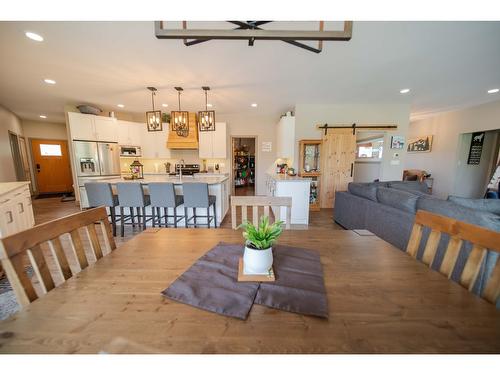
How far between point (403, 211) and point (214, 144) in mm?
4843

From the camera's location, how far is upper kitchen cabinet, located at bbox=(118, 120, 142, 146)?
209 inches

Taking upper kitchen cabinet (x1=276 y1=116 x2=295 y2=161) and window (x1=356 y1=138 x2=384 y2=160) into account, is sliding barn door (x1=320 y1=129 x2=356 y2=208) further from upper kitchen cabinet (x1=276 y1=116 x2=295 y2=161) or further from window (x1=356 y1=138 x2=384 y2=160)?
window (x1=356 y1=138 x2=384 y2=160)

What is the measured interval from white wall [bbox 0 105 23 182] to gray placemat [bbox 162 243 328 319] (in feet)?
22.4

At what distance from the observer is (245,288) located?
2.60 feet

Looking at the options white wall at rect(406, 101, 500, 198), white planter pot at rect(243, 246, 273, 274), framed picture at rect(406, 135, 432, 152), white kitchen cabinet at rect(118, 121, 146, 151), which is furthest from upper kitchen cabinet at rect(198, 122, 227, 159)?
white wall at rect(406, 101, 500, 198)

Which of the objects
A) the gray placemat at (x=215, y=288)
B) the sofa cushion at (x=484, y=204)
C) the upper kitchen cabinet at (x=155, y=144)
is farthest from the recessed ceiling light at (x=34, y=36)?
the sofa cushion at (x=484, y=204)

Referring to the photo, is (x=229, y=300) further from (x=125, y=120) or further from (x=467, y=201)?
(x=125, y=120)

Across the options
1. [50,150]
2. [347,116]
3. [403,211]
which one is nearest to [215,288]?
[403,211]

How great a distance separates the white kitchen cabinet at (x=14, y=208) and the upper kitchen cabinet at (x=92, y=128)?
1.97 metres

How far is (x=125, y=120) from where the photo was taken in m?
5.73

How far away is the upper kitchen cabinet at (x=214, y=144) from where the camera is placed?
18.8 ft

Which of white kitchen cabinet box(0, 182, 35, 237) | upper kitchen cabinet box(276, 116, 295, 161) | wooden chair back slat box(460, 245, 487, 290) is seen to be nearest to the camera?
wooden chair back slat box(460, 245, 487, 290)

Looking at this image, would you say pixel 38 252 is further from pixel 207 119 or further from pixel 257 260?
pixel 207 119
